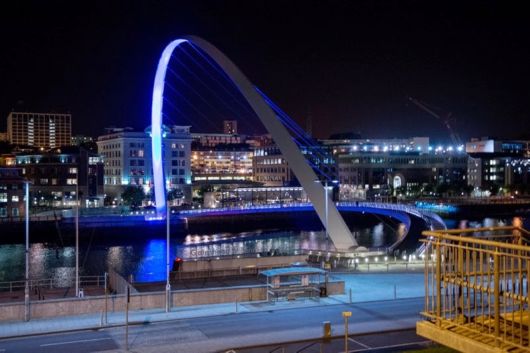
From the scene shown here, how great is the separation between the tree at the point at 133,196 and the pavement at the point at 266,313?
63766 millimetres

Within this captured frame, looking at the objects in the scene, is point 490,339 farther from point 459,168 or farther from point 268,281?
point 459,168

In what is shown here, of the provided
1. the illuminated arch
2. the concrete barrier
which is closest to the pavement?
the concrete barrier

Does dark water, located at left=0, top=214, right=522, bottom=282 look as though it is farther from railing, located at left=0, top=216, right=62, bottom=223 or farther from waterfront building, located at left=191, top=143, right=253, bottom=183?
waterfront building, located at left=191, top=143, right=253, bottom=183

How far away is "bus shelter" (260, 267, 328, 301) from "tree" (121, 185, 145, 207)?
6486 centimetres

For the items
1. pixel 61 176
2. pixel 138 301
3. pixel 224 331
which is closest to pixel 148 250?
pixel 138 301

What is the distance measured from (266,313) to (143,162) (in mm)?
77179

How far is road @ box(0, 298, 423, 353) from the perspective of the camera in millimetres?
14375

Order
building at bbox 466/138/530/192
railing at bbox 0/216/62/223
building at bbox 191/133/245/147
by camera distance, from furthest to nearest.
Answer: building at bbox 191/133/245/147 → building at bbox 466/138/530/192 → railing at bbox 0/216/62/223

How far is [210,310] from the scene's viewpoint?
18406mm

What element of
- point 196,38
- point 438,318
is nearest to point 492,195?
point 196,38

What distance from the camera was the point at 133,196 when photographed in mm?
83188

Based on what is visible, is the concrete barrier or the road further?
the concrete barrier

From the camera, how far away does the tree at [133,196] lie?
3278 inches

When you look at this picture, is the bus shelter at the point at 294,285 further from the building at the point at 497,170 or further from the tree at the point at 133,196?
the building at the point at 497,170
